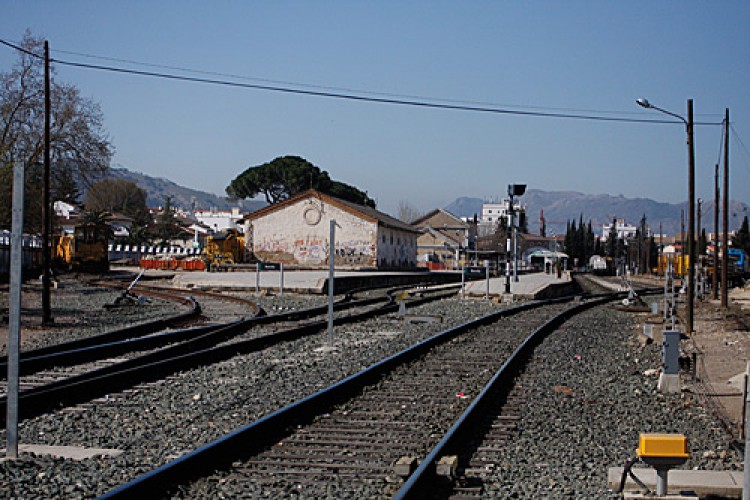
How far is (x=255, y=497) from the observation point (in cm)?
590

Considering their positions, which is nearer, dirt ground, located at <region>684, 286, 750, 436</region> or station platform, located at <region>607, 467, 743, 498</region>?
station platform, located at <region>607, 467, 743, 498</region>

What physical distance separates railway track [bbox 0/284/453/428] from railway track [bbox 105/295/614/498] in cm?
271

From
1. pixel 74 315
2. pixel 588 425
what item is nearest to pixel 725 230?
pixel 74 315

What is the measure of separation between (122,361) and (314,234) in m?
50.4

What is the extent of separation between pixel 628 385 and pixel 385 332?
7.58 metres

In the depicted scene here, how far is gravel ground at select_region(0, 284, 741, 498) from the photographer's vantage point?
6.46 meters

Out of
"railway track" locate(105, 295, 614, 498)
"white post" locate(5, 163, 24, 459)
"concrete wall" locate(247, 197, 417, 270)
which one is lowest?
"railway track" locate(105, 295, 614, 498)

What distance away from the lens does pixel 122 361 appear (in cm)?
1321

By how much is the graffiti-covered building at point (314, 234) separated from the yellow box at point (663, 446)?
5632 centimetres

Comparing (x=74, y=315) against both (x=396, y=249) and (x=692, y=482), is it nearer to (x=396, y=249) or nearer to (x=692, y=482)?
(x=692, y=482)

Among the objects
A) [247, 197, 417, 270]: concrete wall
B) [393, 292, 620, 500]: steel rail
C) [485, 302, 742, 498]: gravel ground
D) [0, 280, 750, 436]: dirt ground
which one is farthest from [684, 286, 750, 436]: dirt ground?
[247, 197, 417, 270]: concrete wall

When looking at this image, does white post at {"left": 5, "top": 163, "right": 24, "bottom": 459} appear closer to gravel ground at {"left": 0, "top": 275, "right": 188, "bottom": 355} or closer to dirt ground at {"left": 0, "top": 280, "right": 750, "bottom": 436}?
dirt ground at {"left": 0, "top": 280, "right": 750, "bottom": 436}

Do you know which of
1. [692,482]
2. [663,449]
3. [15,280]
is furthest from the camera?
[15,280]

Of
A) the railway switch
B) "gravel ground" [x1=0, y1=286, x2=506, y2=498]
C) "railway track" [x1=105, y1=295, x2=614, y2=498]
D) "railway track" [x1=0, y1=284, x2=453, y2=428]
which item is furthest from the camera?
"railway track" [x1=0, y1=284, x2=453, y2=428]
